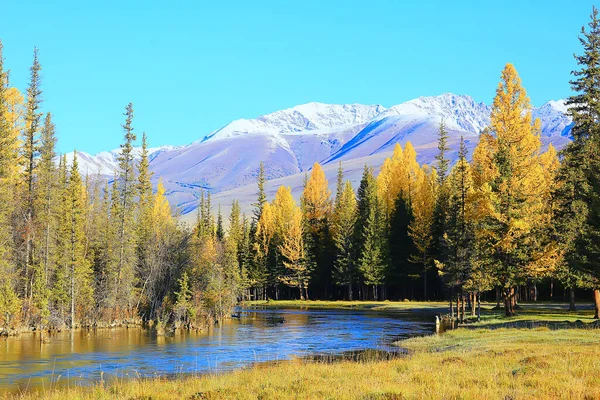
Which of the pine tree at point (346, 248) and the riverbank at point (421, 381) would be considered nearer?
the riverbank at point (421, 381)

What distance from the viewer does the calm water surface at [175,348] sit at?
1101 inches

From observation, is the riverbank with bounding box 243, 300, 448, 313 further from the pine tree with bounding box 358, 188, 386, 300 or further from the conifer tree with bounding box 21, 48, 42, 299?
the conifer tree with bounding box 21, 48, 42, 299

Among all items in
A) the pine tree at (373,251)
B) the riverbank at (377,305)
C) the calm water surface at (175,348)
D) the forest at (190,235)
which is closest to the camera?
the calm water surface at (175,348)

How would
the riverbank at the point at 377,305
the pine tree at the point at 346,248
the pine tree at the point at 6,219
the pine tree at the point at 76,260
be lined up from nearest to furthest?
the pine tree at the point at 6,219 < the pine tree at the point at 76,260 < the riverbank at the point at 377,305 < the pine tree at the point at 346,248

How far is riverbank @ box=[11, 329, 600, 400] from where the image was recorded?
52.5 feet

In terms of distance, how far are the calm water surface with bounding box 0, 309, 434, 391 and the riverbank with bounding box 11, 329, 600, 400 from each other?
203 inches

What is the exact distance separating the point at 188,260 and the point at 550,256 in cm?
3141

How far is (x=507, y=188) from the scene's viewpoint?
4634cm

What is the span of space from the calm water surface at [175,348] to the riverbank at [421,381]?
5.17 meters

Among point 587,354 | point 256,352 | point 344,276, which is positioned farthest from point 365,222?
point 587,354

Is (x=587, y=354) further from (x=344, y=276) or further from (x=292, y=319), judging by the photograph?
(x=344, y=276)

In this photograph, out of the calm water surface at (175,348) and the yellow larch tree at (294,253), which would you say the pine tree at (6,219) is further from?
the yellow larch tree at (294,253)

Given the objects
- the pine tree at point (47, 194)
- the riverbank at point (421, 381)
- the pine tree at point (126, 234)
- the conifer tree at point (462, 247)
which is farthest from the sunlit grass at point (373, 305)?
the riverbank at point (421, 381)

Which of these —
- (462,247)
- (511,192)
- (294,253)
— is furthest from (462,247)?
(294,253)
